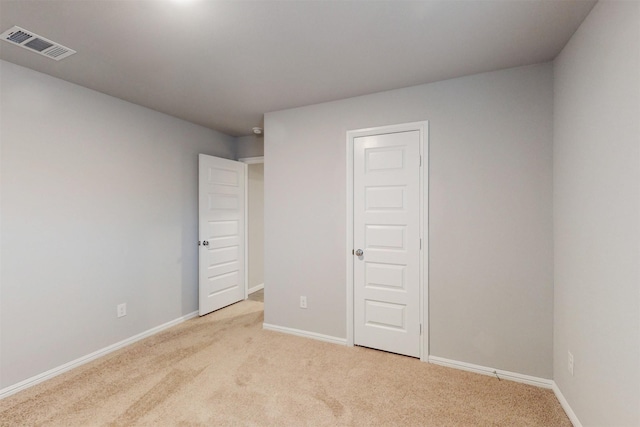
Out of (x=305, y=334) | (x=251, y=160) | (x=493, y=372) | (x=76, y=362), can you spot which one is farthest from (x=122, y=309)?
(x=493, y=372)

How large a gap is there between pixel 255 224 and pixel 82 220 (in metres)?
2.50

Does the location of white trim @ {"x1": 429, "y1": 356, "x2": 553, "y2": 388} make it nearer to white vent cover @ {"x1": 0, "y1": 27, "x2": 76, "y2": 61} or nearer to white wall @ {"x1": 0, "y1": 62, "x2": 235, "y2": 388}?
white wall @ {"x1": 0, "y1": 62, "x2": 235, "y2": 388}

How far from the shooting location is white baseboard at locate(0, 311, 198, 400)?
2223 millimetres

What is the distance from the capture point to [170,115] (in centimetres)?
352

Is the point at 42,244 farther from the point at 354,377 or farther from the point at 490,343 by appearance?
the point at 490,343

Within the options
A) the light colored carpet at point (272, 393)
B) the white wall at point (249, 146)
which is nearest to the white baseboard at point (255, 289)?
the light colored carpet at point (272, 393)

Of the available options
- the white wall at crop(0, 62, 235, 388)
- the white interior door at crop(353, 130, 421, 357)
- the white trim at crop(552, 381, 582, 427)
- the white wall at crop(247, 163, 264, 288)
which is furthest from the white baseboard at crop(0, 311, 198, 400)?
the white trim at crop(552, 381, 582, 427)

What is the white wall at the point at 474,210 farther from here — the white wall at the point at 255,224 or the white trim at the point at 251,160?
the white wall at the point at 255,224

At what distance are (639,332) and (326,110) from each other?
2718 millimetres

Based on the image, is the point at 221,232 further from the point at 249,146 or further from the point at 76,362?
the point at 76,362

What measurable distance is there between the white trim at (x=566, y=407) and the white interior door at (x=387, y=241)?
975mm

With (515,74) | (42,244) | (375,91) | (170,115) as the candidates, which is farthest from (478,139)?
(42,244)

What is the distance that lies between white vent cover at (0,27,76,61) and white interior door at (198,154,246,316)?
5.83ft

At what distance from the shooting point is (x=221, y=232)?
4.08 m
